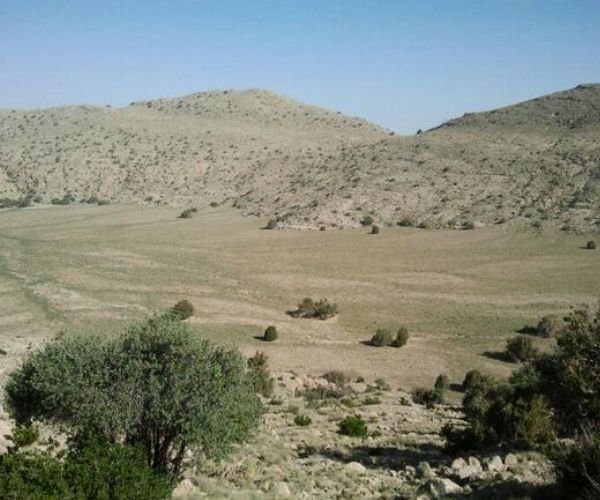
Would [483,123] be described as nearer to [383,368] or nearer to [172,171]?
[172,171]

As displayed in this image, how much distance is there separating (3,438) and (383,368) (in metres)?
18.1

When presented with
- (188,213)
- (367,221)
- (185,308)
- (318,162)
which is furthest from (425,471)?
(318,162)

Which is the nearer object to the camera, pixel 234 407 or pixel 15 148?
pixel 234 407

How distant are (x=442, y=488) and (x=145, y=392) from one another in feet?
22.0

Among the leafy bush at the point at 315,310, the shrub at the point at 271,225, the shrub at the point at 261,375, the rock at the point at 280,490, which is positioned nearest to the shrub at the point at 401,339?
the leafy bush at the point at 315,310

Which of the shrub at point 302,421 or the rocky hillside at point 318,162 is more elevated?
the rocky hillside at point 318,162

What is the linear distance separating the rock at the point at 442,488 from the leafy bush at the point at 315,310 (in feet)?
74.1

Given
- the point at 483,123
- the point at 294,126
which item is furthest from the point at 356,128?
the point at 483,123

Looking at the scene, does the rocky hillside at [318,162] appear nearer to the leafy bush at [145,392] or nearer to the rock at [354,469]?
the rock at [354,469]

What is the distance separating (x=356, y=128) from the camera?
383 ft

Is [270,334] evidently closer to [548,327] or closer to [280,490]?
[548,327]

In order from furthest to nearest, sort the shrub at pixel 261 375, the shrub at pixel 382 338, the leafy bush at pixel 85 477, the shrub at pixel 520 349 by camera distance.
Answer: the shrub at pixel 382 338 → the shrub at pixel 520 349 → the shrub at pixel 261 375 → the leafy bush at pixel 85 477

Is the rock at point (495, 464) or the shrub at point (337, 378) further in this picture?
the shrub at point (337, 378)

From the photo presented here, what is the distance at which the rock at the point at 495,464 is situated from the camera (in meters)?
15.1
